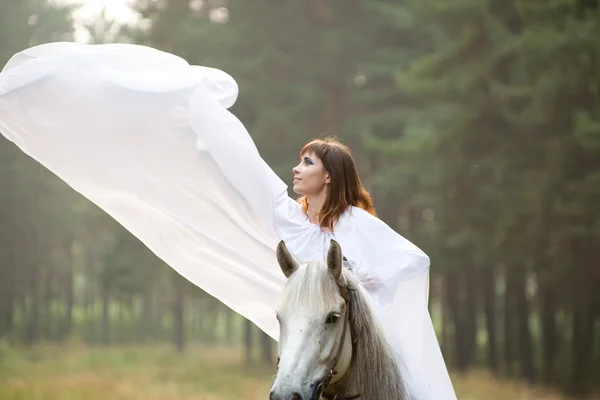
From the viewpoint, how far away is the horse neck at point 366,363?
3957 mm

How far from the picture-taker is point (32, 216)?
118ft

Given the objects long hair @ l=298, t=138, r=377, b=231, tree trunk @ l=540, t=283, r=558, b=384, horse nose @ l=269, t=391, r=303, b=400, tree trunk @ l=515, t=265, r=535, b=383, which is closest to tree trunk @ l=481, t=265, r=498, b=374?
tree trunk @ l=515, t=265, r=535, b=383

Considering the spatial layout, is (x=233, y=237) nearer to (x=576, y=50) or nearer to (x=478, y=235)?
(x=576, y=50)

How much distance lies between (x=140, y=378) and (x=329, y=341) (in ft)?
83.4

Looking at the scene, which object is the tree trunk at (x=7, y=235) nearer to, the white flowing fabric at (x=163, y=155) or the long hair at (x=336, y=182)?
the white flowing fabric at (x=163, y=155)

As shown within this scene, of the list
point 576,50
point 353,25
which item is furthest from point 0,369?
point 576,50

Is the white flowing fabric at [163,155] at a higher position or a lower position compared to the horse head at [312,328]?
higher

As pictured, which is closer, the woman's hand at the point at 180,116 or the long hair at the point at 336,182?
the long hair at the point at 336,182

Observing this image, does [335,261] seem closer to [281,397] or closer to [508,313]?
[281,397]

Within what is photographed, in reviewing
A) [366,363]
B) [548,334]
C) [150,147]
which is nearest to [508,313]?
[548,334]

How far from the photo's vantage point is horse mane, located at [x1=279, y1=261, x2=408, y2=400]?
3.82m

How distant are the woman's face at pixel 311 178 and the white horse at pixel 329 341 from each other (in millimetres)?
771

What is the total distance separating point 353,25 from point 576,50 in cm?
1020

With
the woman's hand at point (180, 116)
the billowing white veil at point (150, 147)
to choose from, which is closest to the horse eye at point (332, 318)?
the billowing white veil at point (150, 147)
